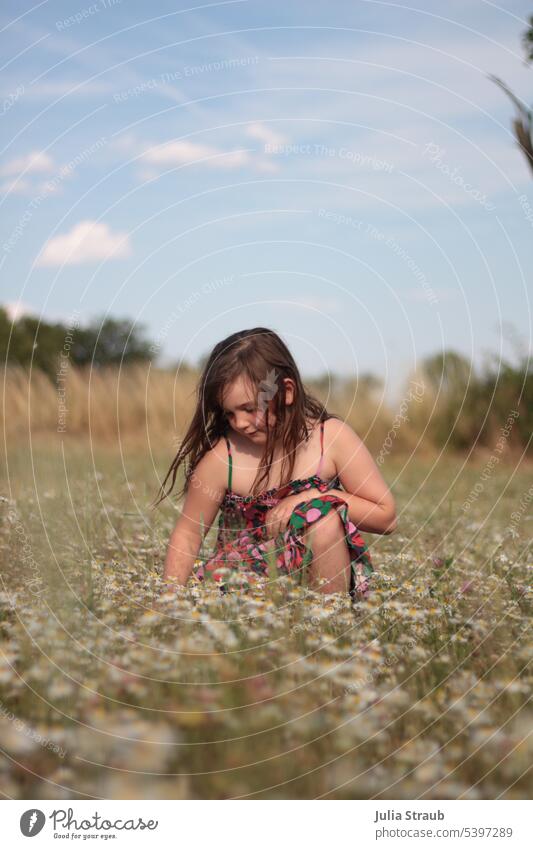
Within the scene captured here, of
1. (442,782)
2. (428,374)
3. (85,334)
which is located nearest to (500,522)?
(442,782)

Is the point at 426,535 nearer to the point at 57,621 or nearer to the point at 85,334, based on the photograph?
the point at 57,621

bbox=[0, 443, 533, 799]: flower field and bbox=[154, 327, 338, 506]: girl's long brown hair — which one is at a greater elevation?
bbox=[154, 327, 338, 506]: girl's long brown hair

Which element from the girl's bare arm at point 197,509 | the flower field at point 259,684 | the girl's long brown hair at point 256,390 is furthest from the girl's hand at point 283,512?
the flower field at point 259,684

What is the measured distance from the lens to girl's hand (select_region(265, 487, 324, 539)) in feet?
12.5

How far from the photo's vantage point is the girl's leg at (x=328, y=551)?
3602mm

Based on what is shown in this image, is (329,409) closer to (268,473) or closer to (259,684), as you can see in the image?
(268,473)

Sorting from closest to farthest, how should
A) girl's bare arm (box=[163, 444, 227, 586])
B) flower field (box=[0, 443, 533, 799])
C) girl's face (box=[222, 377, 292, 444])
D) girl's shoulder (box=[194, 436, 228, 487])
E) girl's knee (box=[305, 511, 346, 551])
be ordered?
flower field (box=[0, 443, 533, 799]) → girl's knee (box=[305, 511, 346, 551]) → girl's face (box=[222, 377, 292, 444]) → girl's bare arm (box=[163, 444, 227, 586]) → girl's shoulder (box=[194, 436, 228, 487])

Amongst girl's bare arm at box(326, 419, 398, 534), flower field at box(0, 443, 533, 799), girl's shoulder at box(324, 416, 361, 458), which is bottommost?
flower field at box(0, 443, 533, 799)

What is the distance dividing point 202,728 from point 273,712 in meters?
0.20

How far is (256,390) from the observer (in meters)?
3.74

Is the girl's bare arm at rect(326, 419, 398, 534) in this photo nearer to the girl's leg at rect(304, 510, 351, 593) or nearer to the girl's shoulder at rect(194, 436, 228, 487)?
the girl's leg at rect(304, 510, 351, 593)

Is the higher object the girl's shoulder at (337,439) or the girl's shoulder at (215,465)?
the girl's shoulder at (337,439)

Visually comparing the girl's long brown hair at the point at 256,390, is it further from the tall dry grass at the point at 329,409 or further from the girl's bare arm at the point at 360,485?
the tall dry grass at the point at 329,409

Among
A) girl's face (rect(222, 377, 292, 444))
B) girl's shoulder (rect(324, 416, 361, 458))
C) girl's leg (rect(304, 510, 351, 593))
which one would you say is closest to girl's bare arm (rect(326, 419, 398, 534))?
girl's shoulder (rect(324, 416, 361, 458))
